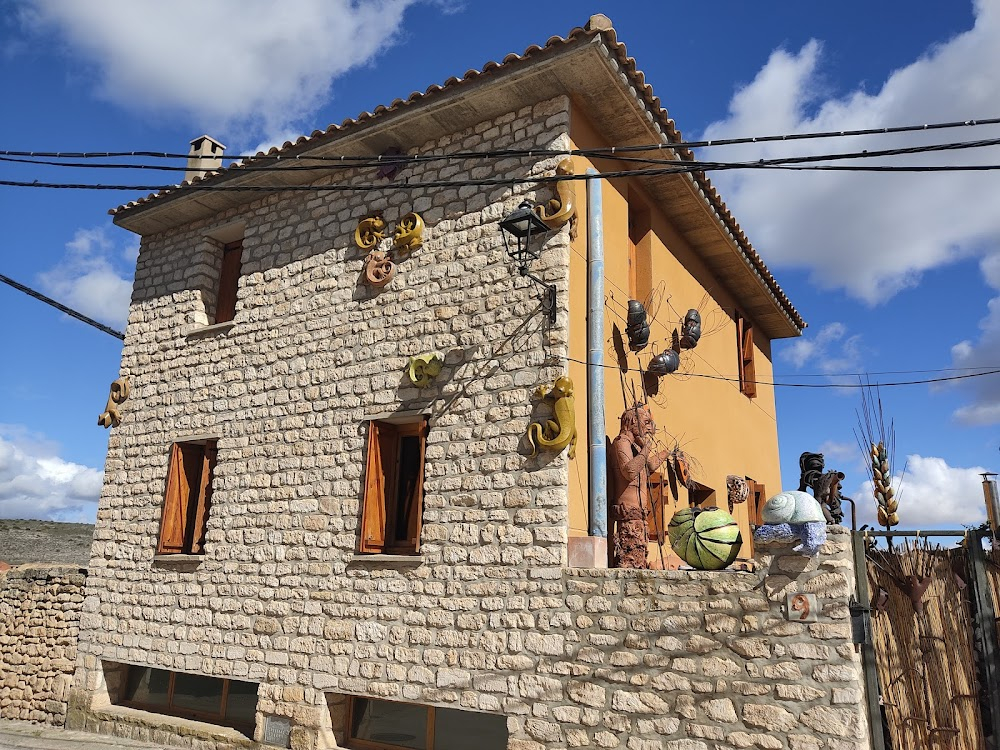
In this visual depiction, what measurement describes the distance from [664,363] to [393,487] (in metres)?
3.12

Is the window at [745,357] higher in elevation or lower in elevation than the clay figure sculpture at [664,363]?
higher

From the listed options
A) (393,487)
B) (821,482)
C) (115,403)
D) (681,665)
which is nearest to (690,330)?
(821,482)

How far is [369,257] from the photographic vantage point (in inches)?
A: 313

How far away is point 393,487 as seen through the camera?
7.37 metres

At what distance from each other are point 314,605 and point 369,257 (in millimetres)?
3611

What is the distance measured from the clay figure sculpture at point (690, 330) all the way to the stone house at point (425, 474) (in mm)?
208

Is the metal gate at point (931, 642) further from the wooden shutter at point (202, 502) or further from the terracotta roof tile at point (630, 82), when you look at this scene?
the wooden shutter at point (202, 502)

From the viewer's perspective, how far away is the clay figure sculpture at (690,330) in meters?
8.88

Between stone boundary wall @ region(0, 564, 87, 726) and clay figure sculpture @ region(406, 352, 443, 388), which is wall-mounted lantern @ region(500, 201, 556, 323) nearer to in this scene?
clay figure sculpture @ region(406, 352, 443, 388)

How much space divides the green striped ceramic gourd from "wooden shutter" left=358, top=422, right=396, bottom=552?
2982 millimetres

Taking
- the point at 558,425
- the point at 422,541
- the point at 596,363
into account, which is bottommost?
the point at 422,541

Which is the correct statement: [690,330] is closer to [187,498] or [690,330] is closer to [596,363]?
[596,363]

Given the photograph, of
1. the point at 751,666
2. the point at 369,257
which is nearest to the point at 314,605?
the point at 369,257

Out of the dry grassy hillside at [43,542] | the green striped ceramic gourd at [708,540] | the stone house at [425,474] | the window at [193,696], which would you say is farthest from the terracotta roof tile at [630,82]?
the dry grassy hillside at [43,542]
